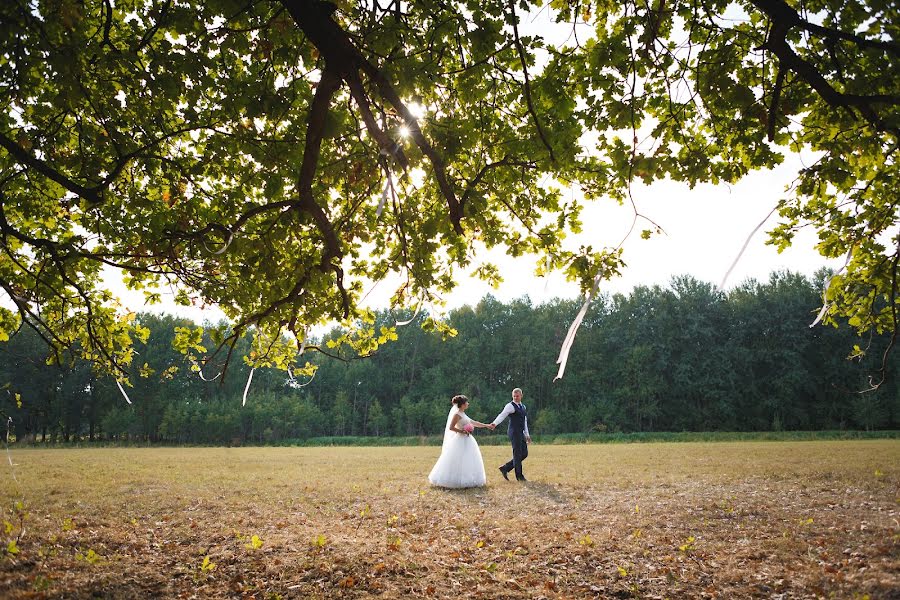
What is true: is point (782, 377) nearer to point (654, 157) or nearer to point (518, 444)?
point (518, 444)

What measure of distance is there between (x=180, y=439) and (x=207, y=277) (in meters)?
66.8

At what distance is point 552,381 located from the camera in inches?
2618

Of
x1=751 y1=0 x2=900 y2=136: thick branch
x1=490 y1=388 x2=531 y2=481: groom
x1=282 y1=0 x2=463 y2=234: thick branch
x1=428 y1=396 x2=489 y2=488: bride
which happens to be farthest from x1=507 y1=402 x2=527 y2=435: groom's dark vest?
x1=751 y1=0 x2=900 y2=136: thick branch

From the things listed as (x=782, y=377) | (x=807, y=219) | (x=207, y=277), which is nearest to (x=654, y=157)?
(x=807, y=219)

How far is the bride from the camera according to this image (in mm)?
12992

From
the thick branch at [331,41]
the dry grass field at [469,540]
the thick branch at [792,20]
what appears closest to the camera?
the thick branch at [792,20]

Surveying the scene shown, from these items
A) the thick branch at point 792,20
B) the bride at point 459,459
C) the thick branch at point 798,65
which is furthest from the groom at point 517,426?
the thick branch at point 792,20

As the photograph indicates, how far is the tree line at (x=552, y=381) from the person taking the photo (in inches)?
2447

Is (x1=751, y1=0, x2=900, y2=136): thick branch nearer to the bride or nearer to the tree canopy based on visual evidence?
the tree canopy

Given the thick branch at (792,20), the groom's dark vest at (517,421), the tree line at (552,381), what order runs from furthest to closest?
1. the tree line at (552,381)
2. the groom's dark vest at (517,421)
3. the thick branch at (792,20)

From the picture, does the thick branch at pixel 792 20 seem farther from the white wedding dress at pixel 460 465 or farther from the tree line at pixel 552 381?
the tree line at pixel 552 381

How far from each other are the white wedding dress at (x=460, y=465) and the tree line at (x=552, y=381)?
1917 inches

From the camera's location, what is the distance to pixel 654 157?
20.0 feet

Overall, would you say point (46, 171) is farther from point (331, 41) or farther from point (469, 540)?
point (469, 540)
